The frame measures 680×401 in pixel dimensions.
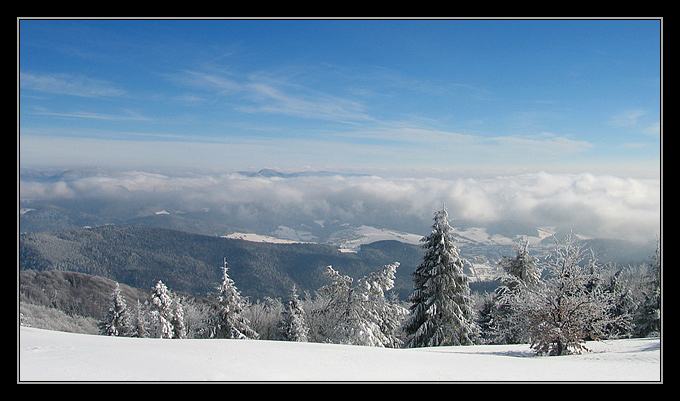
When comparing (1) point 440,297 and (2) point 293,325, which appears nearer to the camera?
(1) point 440,297

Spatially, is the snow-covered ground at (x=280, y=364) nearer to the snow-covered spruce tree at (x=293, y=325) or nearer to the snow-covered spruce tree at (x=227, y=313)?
the snow-covered spruce tree at (x=227, y=313)

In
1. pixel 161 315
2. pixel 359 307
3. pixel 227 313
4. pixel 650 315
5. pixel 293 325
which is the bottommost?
pixel 293 325

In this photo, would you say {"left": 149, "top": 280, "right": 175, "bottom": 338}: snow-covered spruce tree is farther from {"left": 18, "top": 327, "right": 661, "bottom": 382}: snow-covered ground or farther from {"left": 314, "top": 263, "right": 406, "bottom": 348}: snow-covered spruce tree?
{"left": 18, "top": 327, "right": 661, "bottom": 382}: snow-covered ground

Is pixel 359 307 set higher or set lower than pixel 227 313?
higher

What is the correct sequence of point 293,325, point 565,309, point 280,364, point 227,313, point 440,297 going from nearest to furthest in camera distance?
point 280,364
point 565,309
point 440,297
point 227,313
point 293,325

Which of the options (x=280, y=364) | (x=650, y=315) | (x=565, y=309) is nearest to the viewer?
(x=280, y=364)

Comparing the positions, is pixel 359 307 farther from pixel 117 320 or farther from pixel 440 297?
pixel 117 320

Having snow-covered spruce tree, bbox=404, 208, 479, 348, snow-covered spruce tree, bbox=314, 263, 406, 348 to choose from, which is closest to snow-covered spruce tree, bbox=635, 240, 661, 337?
snow-covered spruce tree, bbox=404, 208, 479, 348

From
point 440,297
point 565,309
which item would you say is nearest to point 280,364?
point 565,309
